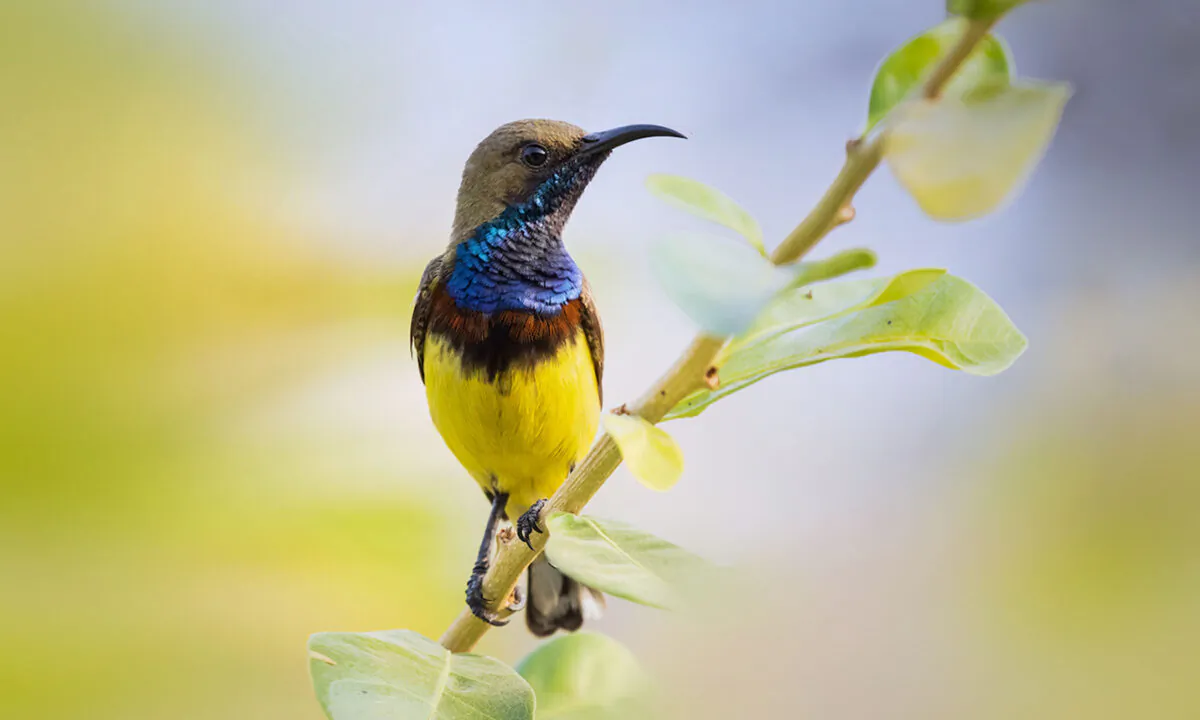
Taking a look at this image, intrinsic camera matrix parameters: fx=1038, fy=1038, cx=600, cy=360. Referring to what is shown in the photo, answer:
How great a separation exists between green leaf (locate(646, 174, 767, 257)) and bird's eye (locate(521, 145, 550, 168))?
1028 mm

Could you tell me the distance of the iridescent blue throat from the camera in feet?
4.48

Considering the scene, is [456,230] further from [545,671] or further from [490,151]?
[545,671]

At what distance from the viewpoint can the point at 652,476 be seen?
0.45m

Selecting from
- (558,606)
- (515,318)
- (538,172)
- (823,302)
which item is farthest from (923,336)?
(558,606)

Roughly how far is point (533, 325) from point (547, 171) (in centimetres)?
24

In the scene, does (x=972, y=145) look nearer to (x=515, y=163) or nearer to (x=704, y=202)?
(x=704, y=202)

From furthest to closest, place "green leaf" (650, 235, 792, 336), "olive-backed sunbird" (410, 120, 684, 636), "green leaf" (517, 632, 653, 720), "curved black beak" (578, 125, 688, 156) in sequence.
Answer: "olive-backed sunbird" (410, 120, 684, 636) < "curved black beak" (578, 125, 688, 156) < "green leaf" (517, 632, 653, 720) < "green leaf" (650, 235, 792, 336)

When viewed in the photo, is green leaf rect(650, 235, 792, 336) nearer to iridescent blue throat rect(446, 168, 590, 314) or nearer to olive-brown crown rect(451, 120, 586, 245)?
iridescent blue throat rect(446, 168, 590, 314)

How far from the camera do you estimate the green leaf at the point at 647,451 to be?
1.47ft

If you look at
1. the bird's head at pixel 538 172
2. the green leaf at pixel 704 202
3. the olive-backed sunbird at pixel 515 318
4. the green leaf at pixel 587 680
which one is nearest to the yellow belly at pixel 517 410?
the olive-backed sunbird at pixel 515 318

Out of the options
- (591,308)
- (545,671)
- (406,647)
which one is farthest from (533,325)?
(406,647)

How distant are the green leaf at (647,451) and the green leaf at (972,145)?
160 millimetres

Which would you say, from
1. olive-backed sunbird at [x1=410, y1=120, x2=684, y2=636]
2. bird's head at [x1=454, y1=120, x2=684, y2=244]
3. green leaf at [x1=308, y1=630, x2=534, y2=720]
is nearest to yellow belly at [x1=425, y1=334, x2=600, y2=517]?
olive-backed sunbird at [x1=410, y1=120, x2=684, y2=636]

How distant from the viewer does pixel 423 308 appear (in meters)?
1.46
